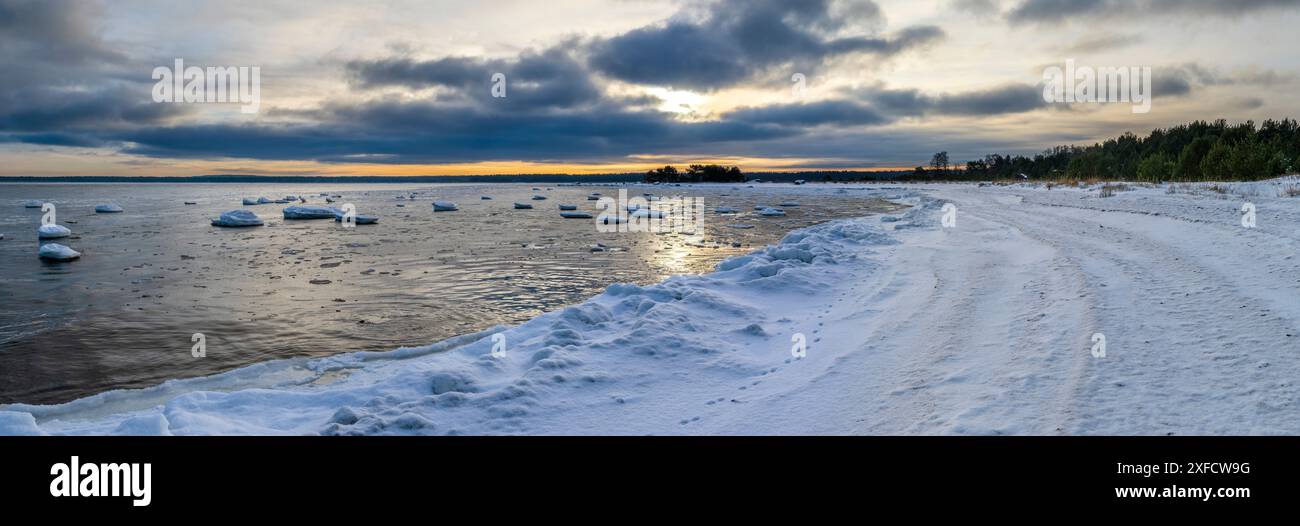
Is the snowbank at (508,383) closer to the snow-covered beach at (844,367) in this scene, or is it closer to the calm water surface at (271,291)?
the snow-covered beach at (844,367)

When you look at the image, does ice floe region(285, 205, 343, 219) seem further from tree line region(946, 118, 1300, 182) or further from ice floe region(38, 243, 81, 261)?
tree line region(946, 118, 1300, 182)

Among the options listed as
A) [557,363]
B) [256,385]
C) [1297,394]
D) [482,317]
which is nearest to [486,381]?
[557,363]

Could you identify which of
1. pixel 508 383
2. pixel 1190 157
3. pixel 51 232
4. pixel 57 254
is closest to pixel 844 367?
pixel 508 383

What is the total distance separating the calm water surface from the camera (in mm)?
6355

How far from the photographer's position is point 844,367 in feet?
14.6

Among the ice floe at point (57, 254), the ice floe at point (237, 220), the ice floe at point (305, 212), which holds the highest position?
the ice floe at point (305, 212)

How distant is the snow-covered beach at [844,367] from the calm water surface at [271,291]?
3.59 feet

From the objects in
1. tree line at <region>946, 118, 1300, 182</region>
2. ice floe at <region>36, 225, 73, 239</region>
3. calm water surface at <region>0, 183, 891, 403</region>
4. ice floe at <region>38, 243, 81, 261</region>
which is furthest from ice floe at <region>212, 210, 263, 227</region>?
tree line at <region>946, 118, 1300, 182</region>

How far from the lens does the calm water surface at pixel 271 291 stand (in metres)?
6.36

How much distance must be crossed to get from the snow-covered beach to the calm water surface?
1095 millimetres

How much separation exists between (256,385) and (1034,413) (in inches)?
228

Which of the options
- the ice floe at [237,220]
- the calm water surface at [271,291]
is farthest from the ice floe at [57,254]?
the ice floe at [237,220]

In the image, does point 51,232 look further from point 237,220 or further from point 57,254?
point 57,254
